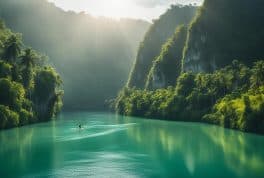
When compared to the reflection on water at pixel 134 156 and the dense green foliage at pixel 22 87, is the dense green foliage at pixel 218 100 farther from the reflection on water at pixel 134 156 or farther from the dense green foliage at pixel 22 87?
the dense green foliage at pixel 22 87

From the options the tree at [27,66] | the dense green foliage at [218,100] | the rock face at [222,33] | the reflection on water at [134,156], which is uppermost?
the rock face at [222,33]

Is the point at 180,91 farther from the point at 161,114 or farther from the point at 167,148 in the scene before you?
the point at 167,148

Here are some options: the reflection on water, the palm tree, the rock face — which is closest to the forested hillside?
the rock face

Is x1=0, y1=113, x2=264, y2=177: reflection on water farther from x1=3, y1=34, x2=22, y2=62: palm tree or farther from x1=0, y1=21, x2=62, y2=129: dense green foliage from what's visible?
x1=3, y1=34, x2=22, y2=62: palm tree

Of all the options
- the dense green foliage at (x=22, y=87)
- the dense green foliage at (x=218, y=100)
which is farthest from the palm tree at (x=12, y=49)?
the dense green foliage at (x=218, y=100)

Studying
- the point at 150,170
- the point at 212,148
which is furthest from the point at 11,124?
the point at 150,170
